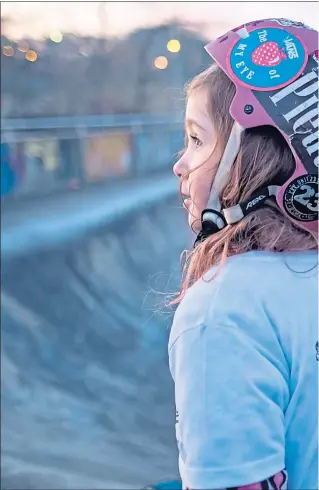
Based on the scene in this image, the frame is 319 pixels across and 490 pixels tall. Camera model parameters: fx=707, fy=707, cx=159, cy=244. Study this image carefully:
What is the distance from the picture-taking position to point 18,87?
18.1ft

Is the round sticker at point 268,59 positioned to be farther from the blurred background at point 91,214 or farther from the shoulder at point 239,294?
the blurred background at point 91,214

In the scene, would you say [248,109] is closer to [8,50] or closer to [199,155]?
[199,155]

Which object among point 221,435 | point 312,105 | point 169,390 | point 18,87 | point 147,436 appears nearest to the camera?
point 221,435

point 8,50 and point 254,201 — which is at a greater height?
point 8,50

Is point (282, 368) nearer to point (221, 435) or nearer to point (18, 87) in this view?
point (221, 435)

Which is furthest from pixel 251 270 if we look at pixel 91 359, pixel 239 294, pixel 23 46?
A: pixel 23 46

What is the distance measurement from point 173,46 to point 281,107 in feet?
14.3

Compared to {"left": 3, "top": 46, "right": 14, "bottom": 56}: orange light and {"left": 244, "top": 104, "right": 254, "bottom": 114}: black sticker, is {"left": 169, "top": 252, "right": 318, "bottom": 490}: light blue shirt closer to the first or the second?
{"left": 244, "top": 104, "right": 254, "bottom": 114}: black sticker

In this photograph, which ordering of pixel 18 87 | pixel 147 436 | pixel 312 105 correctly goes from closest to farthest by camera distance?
pixel 312 105 < pixel 147 436 < pixel 18 87

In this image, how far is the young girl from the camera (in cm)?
69

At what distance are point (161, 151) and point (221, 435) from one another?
484cm

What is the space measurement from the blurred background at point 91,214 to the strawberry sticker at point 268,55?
99.4 inches

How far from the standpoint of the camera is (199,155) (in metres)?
0.88

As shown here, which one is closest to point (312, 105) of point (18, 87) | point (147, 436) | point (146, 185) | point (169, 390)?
point (147, 436)
